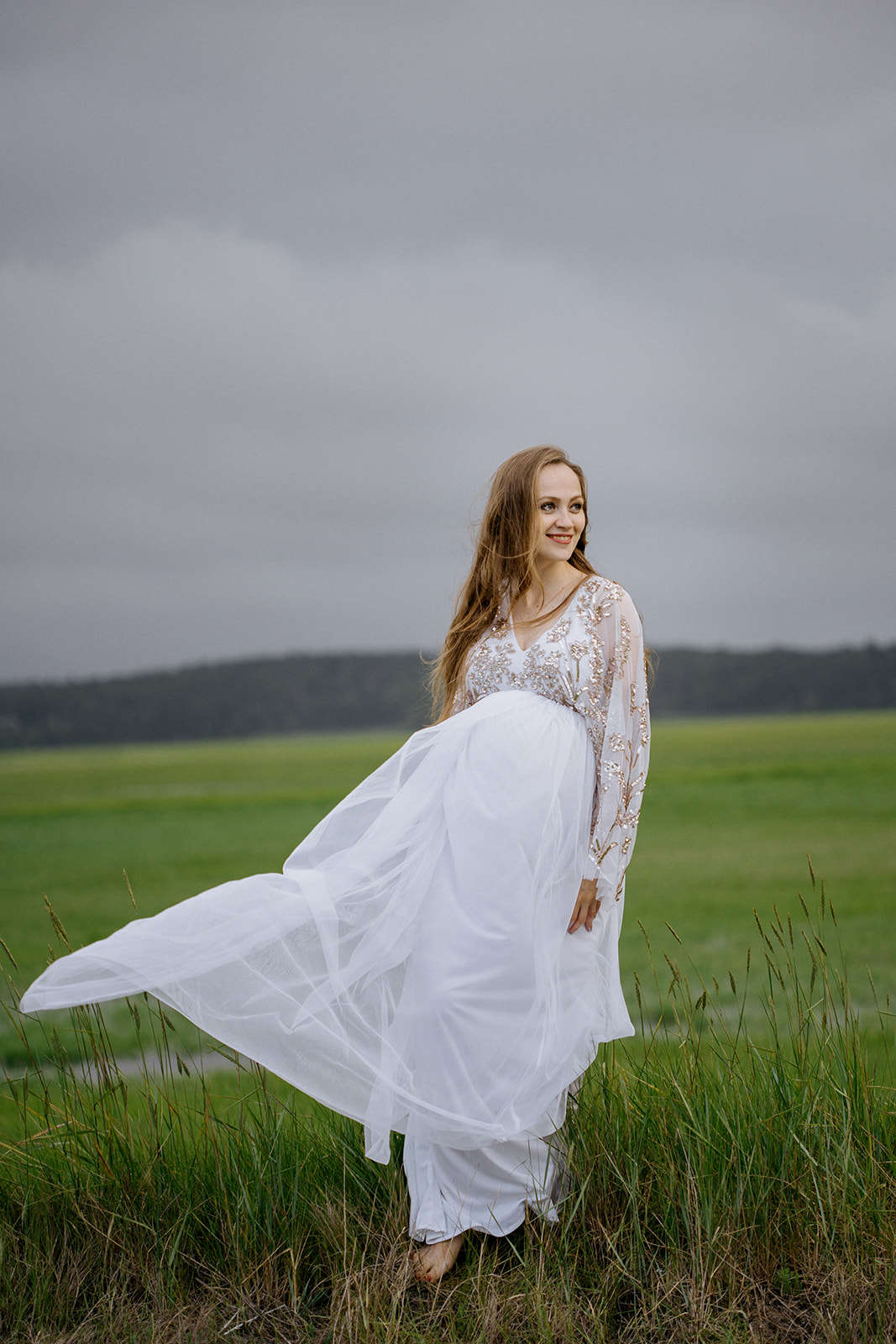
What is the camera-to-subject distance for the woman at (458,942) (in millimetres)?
2611

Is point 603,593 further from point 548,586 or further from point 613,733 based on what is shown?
point 613,733

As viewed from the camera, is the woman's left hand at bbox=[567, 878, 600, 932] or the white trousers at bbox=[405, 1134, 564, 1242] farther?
the woman's left hand at bbox=[567, 878, 600, 932]

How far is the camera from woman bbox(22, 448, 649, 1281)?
8.57 ft

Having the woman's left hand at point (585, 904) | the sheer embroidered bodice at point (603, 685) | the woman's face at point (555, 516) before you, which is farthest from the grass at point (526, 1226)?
the woman's face at point (555, 516)

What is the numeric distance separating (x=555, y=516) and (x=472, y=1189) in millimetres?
1970

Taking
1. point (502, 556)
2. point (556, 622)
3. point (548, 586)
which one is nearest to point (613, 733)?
point (556, 622)

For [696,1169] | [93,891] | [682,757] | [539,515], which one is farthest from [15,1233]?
[682,757]

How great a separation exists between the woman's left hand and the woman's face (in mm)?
1036

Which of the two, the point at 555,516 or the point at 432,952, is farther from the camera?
the point at 555,516

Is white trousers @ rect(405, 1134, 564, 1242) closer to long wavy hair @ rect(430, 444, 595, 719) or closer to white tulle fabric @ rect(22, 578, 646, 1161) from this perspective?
white tulle fabric @ rect(22, 578, 646, 1161)

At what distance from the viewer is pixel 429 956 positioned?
272cm

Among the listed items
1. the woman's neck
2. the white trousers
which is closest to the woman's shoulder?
the woman's neck

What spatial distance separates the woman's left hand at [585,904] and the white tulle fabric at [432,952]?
0.03 metres

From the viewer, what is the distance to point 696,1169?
2.67 meters
